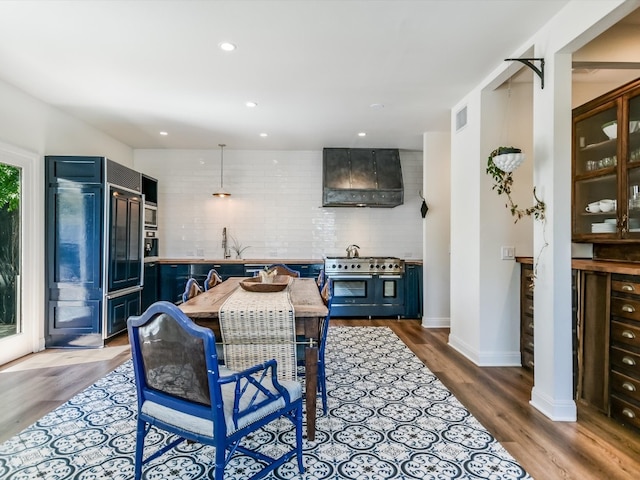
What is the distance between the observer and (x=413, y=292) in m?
5.65

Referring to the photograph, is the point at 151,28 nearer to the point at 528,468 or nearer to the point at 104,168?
the point at 104,168

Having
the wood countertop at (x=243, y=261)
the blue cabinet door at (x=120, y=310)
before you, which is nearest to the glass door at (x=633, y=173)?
the wood countertop at (x=243, y=261)

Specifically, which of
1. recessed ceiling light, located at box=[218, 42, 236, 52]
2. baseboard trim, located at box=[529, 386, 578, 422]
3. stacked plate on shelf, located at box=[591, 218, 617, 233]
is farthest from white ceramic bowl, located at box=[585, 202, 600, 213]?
recessed ceiling light, located at box=[218, 42, 236, 52]

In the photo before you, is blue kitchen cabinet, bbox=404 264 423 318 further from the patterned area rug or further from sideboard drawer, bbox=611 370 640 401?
sideboard drawer, bbox=611 370 640 401

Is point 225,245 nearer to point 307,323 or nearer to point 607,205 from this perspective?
point 307,323

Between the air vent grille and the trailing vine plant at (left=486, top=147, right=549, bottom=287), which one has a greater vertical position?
the air vent grille

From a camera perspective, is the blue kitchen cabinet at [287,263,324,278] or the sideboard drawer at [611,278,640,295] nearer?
the sideboard drawer at [611,278,640,295]

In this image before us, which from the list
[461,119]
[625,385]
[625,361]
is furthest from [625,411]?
[461,119]

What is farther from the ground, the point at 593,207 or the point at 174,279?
the point at 593,207

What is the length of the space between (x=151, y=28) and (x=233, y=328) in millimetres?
2178

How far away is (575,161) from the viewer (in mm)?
3256

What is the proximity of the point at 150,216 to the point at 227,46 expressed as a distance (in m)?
3.50

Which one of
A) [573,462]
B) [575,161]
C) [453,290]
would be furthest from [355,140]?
[573,462]

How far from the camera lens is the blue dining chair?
146 cm
